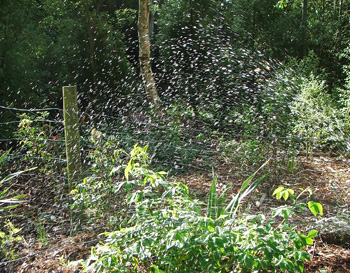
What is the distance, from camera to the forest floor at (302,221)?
7.11ft

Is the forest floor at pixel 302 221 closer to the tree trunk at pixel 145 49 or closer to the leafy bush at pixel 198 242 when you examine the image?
the leafy bush at pixel 198 242

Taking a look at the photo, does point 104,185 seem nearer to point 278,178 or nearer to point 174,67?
point 278,178

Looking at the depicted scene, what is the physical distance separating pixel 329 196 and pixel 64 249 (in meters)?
2.33

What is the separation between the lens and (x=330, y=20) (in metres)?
8.31

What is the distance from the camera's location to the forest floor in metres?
2.17

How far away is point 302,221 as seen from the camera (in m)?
2.50

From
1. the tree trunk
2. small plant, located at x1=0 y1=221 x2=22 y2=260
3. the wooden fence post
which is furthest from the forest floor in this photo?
the tree trunk

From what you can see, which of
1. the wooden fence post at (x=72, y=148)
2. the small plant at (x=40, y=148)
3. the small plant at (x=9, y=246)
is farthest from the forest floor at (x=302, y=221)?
the wooden fence post at (x=72, y=148)

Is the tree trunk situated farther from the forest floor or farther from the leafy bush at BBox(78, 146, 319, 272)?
the leafy bush at BBox(78, 146, 319, 272)

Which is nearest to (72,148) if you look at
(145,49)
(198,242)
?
(198,242)

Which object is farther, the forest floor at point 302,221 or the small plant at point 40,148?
the small plant at point 40,148

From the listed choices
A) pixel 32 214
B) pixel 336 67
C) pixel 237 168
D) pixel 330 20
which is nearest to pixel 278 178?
pixel 237 168

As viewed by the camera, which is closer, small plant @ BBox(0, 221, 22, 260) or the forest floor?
the forest floor

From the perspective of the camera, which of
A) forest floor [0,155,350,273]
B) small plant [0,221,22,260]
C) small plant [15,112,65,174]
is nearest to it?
forest floor [0,155,350,273]
